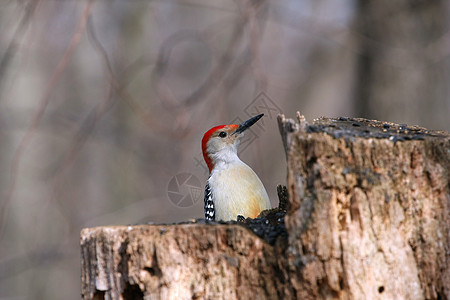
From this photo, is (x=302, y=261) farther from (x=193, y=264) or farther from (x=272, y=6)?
(x=272, y=6)

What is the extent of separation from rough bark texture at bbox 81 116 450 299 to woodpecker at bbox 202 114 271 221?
2.49 meters

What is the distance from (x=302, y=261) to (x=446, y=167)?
83 cm

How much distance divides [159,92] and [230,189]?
78.5 inches

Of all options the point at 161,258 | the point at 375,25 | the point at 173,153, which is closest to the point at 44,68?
the point at 173,153

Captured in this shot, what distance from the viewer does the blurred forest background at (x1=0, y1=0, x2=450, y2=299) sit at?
21.4 feet

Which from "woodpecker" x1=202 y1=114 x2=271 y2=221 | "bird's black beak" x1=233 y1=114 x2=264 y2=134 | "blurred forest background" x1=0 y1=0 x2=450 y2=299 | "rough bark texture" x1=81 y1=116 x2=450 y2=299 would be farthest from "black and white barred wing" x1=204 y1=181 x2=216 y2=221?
"rough bark texture" x1=81 y1=116 x2=450 y2=299

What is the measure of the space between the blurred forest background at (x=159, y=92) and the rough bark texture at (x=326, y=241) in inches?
122

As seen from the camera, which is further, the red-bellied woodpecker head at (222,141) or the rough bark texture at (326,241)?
the red-bellied woodpecker head at (222,141)

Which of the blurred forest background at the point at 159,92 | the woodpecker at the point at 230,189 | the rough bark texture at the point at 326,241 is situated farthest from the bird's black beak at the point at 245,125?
the rough bark texture at the point at 326,241

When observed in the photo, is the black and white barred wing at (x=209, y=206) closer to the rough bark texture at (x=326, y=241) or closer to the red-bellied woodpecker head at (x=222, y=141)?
the red-bellied woodpecker head at (x=222, y=141)

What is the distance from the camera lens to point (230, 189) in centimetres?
519

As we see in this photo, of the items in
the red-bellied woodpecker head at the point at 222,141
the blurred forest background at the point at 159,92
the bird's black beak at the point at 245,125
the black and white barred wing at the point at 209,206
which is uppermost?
the blurred forest background at the point at 159,92

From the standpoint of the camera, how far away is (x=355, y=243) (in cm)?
240

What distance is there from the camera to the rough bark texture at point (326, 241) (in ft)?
7.83
